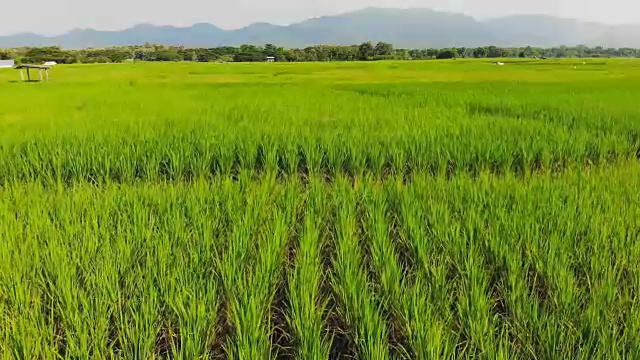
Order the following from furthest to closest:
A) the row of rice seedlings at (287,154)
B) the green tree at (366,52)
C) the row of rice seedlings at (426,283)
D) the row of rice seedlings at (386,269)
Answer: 1. the green tree at (366,52)
2. the row of rice seedlings at (287,154)
3. the row of rice seedlings at (386,269)
4. the row of rice seedlings at (426,283)

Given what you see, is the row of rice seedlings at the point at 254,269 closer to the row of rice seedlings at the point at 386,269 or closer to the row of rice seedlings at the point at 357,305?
the row of rice seedlings at the point at 357,305

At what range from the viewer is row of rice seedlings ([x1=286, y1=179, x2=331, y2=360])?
1864 mm

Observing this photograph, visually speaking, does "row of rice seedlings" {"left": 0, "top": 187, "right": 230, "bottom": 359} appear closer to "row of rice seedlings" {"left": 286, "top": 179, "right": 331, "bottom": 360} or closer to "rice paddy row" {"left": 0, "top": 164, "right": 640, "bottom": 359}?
"rice paddy row" {"left": 0, "top": 164, "right": 640, "bottom": 359}

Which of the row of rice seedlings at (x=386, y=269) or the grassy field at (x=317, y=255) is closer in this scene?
the grassy field at (x=317, y=255)

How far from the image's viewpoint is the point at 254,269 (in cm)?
251

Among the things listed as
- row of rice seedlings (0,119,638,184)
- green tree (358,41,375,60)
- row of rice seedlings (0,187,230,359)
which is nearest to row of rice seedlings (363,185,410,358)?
row of rice seedlings (0,187,230,359)

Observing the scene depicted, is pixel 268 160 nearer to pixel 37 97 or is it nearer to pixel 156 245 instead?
pixel 156 245

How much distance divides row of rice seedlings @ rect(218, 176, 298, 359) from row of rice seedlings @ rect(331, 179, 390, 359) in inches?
13.9

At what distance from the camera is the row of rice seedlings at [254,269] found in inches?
75.6

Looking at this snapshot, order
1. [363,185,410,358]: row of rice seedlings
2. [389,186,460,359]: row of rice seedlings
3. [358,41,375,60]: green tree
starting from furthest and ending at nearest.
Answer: [358,41,375,60]: green tree < [363,185,410,358]: row of rice seedlings < [389,186,460,359]: row of rice seedlings

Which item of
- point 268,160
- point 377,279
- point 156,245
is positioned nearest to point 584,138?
point 268,160

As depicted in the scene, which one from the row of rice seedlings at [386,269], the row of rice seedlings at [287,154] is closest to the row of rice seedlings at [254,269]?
the row of rice seedlings at [386,269]

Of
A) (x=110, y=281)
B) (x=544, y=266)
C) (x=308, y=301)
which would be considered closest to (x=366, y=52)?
(x=544, y=266)

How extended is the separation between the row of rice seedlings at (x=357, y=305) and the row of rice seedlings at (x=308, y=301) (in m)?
0.11
